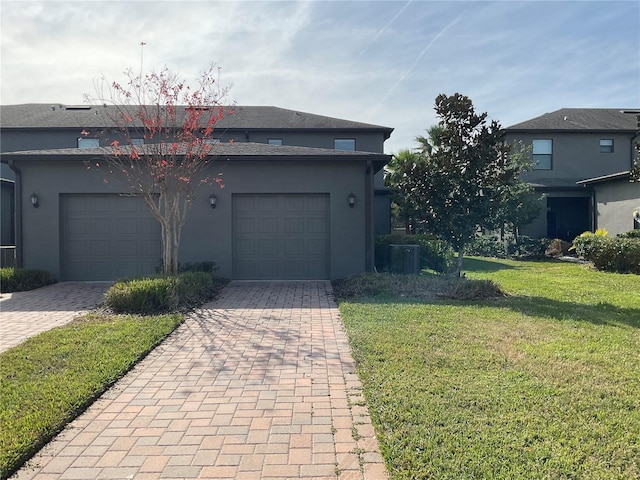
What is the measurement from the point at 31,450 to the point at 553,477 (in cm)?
349

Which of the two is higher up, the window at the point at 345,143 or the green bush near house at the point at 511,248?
the window at the point at 345,143

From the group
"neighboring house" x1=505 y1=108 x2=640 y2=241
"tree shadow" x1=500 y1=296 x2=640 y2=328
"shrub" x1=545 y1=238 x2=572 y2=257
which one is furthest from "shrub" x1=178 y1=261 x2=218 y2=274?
"neighboring house" x1=505 y1=108 x2=640 y2=241

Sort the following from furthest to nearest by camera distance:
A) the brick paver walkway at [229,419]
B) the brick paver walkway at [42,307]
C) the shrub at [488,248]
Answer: the shrub at [488,248]
the brick paver walkway at [42,307]
the brick paver walkway at [229,419]

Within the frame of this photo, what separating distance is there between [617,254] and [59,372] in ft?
48.0

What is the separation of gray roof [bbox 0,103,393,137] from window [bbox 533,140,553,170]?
7.62 m

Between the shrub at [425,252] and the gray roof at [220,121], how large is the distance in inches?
334

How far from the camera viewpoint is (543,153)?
21.4 metres

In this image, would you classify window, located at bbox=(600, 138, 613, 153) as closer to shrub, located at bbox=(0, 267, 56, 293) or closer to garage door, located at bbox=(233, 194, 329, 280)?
garage door, located at bbox=(233, 194, 329, 280)

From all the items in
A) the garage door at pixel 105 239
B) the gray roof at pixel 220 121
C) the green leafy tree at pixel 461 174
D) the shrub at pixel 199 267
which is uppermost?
the gray roof at pixel 220 121

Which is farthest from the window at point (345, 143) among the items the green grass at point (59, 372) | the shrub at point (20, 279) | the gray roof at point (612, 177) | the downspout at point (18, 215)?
the green grass at point (59, 372)

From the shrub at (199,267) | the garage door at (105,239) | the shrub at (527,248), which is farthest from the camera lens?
the shrub at (527,248)

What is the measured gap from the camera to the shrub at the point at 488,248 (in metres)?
19.8

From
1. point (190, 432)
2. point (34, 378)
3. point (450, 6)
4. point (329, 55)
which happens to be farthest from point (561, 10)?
point (34, 378)

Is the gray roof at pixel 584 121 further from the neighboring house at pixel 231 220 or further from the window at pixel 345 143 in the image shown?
the neighboring house at pixel 231 220
